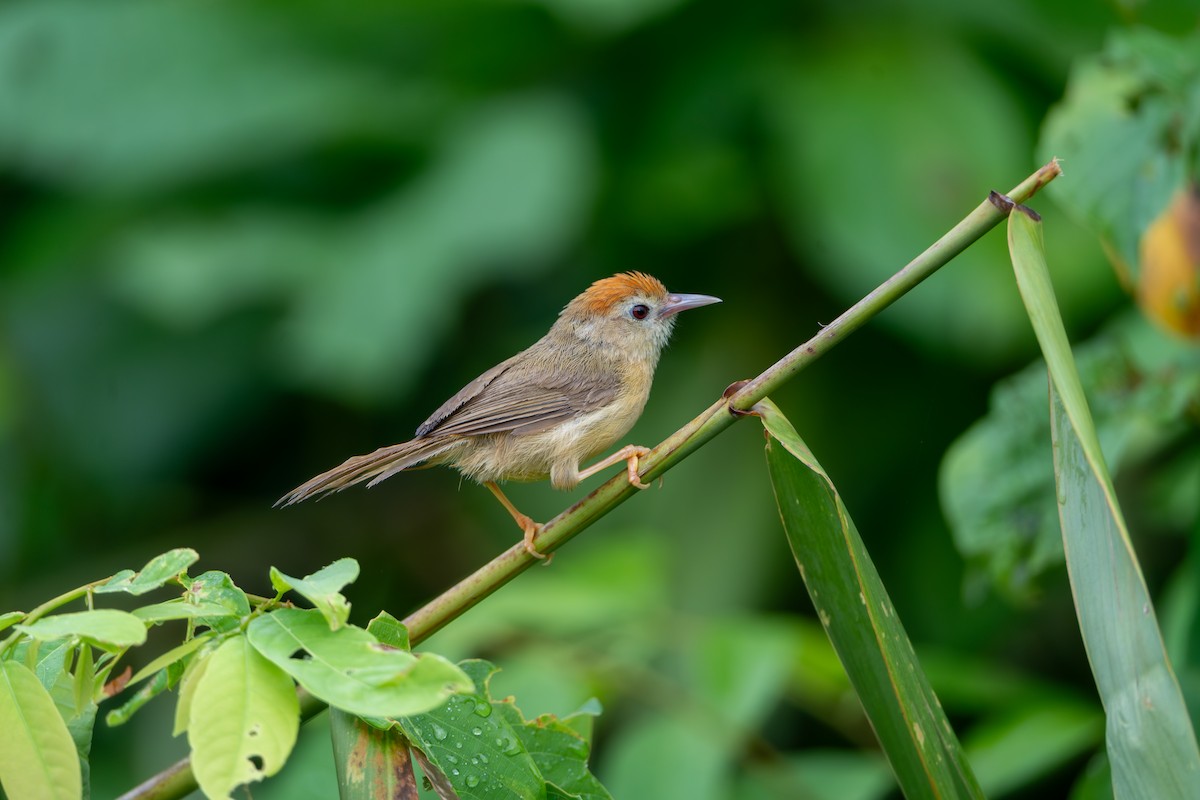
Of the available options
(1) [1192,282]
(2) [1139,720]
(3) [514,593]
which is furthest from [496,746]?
(3) [514,593]

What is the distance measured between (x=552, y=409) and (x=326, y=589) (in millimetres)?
1997

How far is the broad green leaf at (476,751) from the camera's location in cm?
161

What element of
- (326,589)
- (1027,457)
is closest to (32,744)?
(326,589)

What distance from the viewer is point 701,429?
5.70ft

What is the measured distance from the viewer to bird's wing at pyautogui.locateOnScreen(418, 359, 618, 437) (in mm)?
3213

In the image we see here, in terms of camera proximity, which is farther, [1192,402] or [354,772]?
[1192,402]

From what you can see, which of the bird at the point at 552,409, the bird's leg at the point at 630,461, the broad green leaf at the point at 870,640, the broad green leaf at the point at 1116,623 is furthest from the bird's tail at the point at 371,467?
the broad green leaf at the point at 1116,623

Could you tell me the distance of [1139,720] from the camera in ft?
4.34

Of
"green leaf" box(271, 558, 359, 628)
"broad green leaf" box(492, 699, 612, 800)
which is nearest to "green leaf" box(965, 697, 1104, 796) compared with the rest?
"broad green leaf" box(492, 699, 612, 800)

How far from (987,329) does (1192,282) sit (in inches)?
83.0

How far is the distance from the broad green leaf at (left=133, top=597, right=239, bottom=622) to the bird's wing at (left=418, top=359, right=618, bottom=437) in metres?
1.64

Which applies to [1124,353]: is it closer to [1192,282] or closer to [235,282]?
[1192,282]

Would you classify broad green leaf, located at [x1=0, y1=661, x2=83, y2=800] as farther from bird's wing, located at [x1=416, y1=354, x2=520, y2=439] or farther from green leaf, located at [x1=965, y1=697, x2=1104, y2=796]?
green leaf, located at [x1=965, y1=697, x2=1104, y2=796]

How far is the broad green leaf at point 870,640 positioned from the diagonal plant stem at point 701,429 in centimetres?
9
